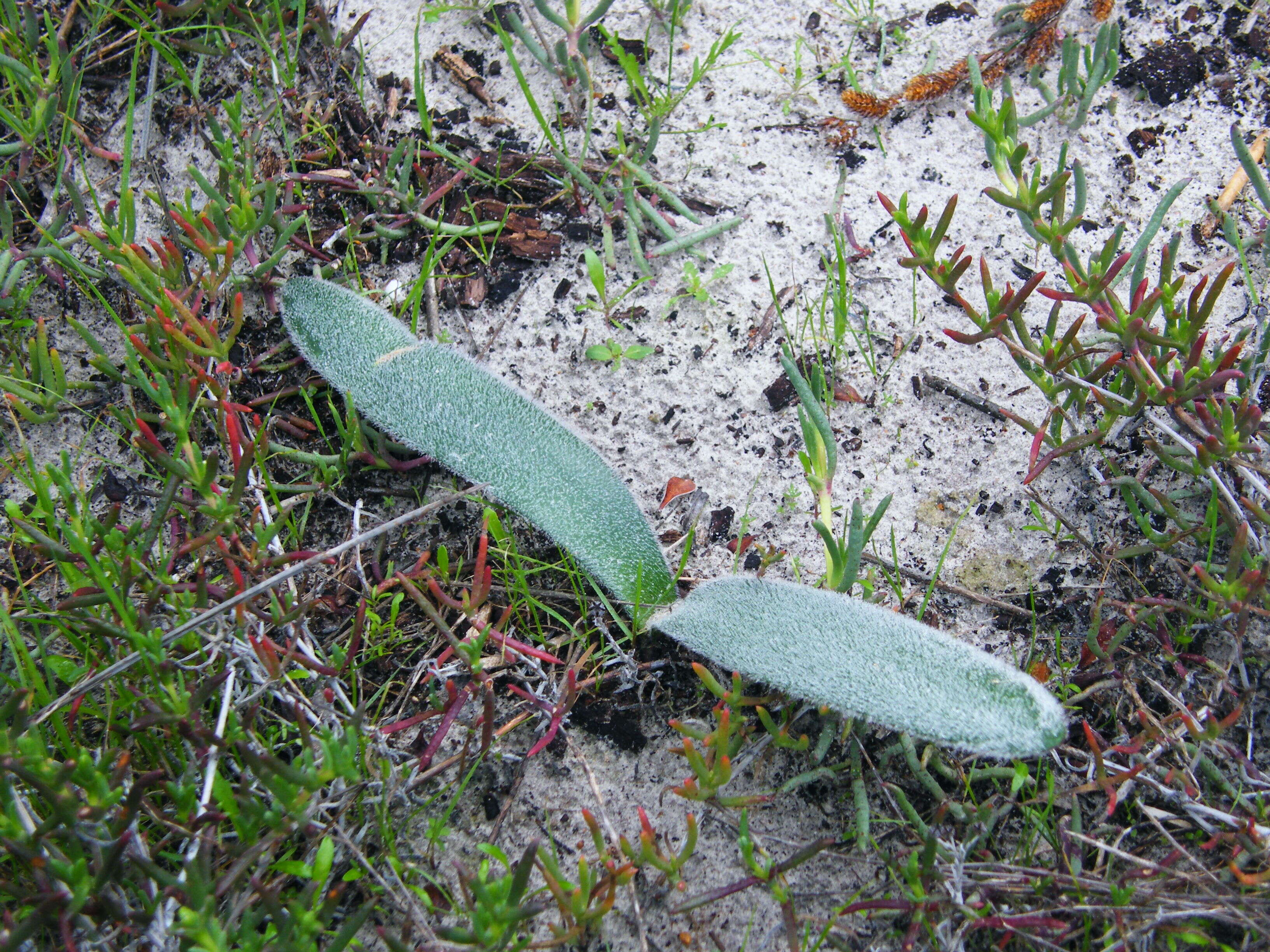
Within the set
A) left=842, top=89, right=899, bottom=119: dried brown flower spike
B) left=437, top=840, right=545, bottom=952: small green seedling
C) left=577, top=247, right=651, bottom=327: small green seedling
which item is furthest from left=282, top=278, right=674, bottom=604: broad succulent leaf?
left=842, top=89, right=899, bottom=119: dried brown flower spike

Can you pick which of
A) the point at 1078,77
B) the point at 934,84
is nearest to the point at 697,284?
the point at 934,84

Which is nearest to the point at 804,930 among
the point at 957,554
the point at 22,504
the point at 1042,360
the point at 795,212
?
the point at 957,554

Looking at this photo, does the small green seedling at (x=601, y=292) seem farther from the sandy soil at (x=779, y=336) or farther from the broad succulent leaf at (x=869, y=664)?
the broad succulent leaf at (x=869, y=664)

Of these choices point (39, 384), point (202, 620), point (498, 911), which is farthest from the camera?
point (39, 384)

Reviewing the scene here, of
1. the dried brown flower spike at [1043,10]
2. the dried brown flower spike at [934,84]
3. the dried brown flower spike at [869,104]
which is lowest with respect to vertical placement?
the dried brown flower spike at [869,104]

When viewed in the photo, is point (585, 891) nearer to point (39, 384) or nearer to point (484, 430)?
point (484, 430)

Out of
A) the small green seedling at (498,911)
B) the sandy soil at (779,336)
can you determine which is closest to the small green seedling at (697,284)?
the sandy soil at (779,336)

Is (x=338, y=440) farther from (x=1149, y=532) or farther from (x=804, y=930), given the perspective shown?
(x=1149, y=532)

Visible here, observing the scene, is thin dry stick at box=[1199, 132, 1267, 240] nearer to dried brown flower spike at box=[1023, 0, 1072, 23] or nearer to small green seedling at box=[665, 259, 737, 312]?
dried brown flower spike at box=[1023, 0, 1072, 23]
